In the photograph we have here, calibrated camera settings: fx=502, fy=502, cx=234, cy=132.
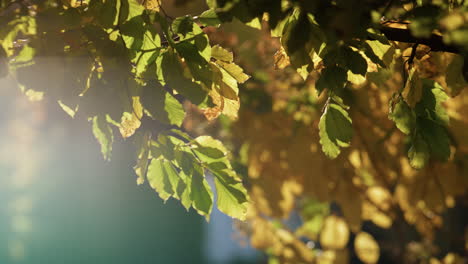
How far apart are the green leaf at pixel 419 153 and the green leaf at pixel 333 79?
0.28 metres

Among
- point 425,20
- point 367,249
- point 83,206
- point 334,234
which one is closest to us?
point 425,20

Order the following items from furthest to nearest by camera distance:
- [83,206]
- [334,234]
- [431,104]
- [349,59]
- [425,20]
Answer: [83,206], [334,234], [431,104], [349,59], [425,20]

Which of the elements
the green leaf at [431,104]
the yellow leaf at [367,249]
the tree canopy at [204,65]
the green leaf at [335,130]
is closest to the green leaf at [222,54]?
the tree canopy at [204,65]

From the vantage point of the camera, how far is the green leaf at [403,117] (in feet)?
4.85

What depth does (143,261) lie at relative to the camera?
15445 millimetres

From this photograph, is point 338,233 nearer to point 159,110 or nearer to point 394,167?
point 394,167

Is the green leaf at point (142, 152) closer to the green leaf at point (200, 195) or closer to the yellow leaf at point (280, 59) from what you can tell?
the green leaf at point (200, 195)

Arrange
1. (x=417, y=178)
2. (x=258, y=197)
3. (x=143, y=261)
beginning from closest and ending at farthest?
(x=417, y=178), (x=258, y=197), (x=143, y=261)

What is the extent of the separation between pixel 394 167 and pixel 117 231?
13538 mm

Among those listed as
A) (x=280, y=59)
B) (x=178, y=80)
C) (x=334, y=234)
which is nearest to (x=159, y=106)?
(x=178, y=80)

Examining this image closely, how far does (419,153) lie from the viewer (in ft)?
4.69

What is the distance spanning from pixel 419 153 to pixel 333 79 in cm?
33

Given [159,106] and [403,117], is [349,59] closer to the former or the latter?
[403,117]

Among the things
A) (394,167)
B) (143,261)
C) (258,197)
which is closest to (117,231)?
(143,261)
